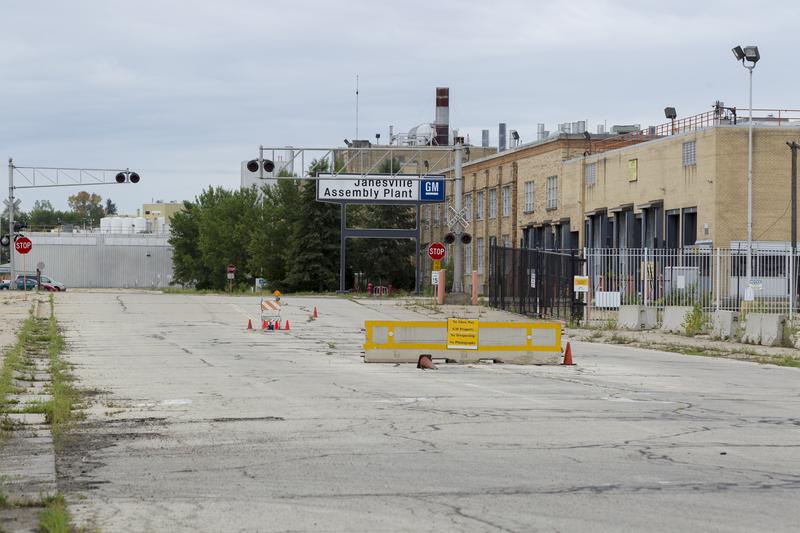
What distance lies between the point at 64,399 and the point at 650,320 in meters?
24.1

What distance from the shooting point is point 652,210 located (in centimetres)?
5756

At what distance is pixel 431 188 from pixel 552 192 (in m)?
11.5

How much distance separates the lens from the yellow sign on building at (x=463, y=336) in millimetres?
22109

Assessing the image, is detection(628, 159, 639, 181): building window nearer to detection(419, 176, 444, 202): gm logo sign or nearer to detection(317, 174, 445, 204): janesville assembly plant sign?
detection(317, 174, 445, 204): janesville assembly plant sign

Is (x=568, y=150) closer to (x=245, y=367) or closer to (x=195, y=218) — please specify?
(x=245, y=367)

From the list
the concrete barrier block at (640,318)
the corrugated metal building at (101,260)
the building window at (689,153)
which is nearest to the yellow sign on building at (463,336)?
the concrete barrier block at (640,318)

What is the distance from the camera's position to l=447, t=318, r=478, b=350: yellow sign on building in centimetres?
2211

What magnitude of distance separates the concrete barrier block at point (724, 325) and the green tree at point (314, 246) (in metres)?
56.3

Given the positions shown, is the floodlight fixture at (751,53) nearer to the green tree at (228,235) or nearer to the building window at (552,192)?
the building window at (552,192)

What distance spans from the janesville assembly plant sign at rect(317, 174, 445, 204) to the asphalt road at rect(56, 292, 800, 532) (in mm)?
38988

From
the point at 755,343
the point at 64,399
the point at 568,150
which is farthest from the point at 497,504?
the point at 568,150

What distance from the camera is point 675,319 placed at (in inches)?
1325

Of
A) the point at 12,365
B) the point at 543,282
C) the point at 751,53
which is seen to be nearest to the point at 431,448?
the point at 12,365

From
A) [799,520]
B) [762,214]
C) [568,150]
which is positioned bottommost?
[799,520]
